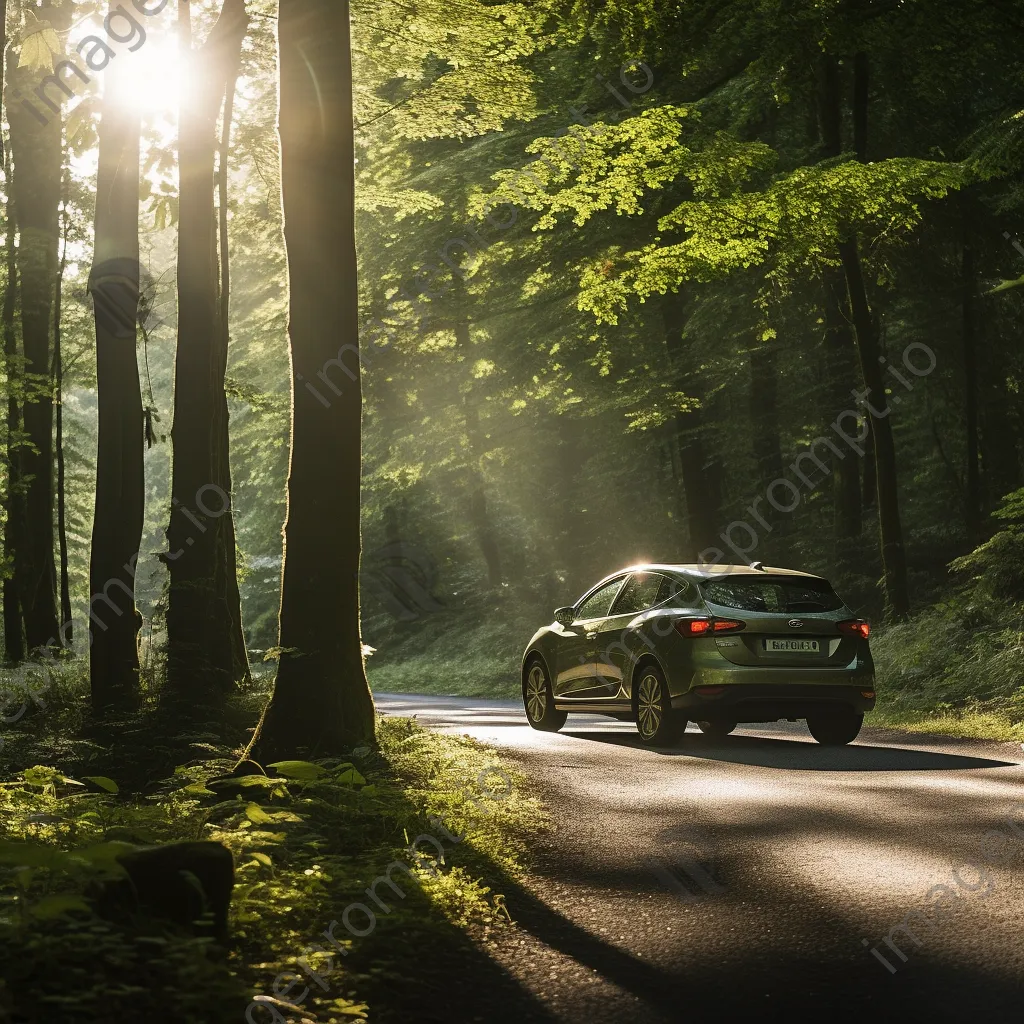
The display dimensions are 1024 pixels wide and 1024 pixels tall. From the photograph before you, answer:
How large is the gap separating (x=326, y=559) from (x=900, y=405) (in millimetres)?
24559

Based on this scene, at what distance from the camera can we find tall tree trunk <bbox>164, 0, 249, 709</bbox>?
1458cm

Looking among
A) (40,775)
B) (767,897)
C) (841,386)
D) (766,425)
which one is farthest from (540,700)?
(766,425)

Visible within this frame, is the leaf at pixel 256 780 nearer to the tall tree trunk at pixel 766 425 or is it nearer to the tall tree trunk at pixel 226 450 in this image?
the tall tree trunk at pixel 226 450

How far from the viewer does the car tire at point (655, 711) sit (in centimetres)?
1255

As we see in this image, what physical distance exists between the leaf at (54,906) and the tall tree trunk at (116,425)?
34.0 ft

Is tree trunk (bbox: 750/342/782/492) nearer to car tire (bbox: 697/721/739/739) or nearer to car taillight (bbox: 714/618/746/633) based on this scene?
car tire (bbox: 697/721/739/739)

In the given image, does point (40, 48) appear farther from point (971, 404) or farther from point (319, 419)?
point (971, 404)

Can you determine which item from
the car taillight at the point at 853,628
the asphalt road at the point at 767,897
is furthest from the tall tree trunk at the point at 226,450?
the car taillight at the point at 853,628

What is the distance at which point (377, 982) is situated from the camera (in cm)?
493

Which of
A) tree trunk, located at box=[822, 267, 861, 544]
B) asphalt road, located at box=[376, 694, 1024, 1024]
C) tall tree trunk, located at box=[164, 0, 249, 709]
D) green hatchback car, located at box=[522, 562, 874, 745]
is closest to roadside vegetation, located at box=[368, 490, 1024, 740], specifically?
green hatchback car, located at box=[522, 562, 874, 745]

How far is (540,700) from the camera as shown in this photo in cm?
1554

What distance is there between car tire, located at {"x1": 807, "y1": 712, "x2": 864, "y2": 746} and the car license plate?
81 centimetres

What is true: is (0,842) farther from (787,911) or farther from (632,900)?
(787,911)

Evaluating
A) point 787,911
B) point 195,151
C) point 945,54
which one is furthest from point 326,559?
point 945,54
